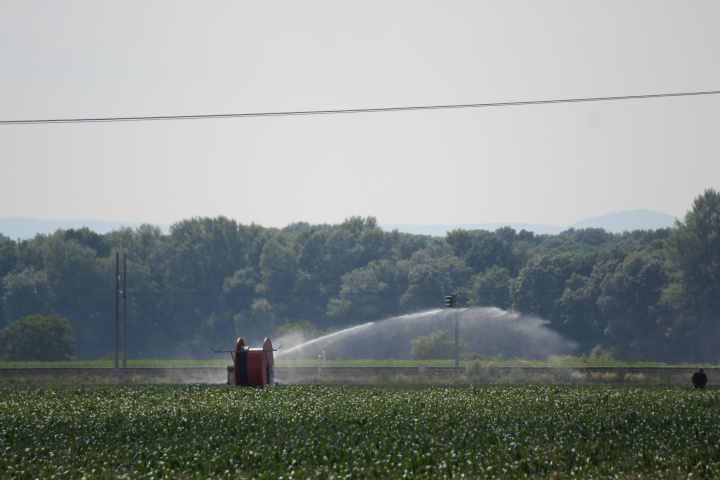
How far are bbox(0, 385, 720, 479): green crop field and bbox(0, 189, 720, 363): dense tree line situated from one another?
209ft

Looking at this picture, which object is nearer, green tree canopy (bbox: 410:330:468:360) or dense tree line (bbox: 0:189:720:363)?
green tree canopy (bbox: 410:330:468:360)

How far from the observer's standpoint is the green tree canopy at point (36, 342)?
259 ft

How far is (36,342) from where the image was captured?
261 feet

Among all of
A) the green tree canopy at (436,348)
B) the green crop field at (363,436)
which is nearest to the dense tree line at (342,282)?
the green tree canopy at (436,348)

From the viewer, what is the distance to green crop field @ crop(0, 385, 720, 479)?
72.0 feet

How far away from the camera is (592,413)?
29.5 meters

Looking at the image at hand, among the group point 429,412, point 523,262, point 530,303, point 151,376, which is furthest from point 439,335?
point 429,412

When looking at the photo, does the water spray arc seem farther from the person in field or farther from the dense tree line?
the person in field

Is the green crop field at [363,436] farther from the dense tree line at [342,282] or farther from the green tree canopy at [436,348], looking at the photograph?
the dense tree line at [342,282]

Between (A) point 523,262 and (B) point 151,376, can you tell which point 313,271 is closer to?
(A) point 523,262

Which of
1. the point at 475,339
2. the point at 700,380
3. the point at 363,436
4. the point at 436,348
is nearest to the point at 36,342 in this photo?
the point at 436,348

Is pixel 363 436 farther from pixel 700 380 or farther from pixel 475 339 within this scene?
pixel 475 339

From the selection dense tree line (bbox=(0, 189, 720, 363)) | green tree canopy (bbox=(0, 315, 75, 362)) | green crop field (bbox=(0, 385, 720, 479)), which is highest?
dense tree line (bbox=(0, 189, 720, 363))

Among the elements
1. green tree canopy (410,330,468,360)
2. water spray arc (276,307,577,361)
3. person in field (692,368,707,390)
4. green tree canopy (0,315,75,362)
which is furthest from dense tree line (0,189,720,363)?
person in field (692,368,707,390)
